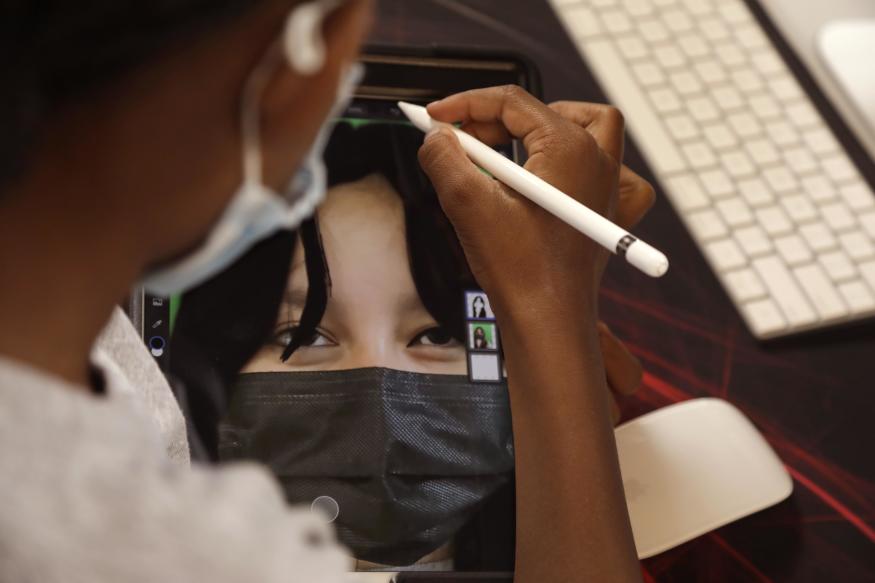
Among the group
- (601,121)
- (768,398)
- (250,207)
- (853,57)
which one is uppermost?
(250,207)

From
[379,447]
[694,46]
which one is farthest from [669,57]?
[379,447]

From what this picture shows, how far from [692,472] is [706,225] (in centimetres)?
21

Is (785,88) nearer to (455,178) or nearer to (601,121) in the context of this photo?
(601,121)

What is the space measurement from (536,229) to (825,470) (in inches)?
11.5

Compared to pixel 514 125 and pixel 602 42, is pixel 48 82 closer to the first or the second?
pixel 514 125

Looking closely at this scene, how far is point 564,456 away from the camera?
1.52 ft

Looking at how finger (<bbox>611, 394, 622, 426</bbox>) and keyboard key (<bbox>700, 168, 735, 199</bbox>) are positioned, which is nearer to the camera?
finger (<bbox>611, 394, 622, 426</bbox>)

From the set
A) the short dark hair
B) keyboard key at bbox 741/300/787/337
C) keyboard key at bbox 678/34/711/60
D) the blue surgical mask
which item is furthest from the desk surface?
the short dark hair

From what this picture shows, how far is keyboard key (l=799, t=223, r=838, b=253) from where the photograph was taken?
2.17 feet

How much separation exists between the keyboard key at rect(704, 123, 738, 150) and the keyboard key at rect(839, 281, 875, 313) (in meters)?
0.15

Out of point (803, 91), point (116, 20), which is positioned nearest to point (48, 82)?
point (116, 20)

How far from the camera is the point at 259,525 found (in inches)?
11.4

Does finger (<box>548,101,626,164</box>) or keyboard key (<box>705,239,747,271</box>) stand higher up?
finger (<box>548,101,626,164</box>)

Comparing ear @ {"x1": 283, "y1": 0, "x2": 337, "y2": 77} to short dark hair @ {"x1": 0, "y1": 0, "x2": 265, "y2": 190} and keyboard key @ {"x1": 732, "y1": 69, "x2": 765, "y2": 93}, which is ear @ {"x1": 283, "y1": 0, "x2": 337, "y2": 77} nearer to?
short dark hair @ {"x1": 0, "y1": 0, "x2": 265, "y2": 190}
